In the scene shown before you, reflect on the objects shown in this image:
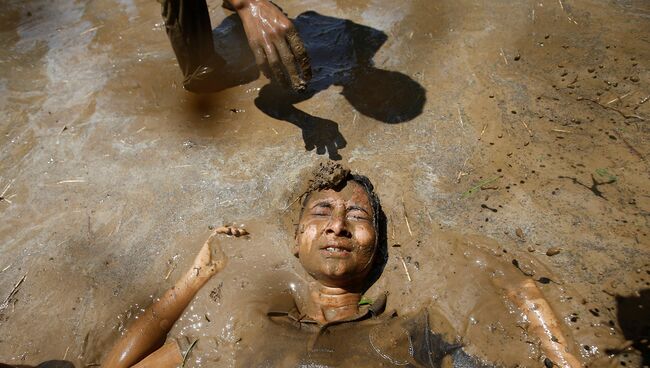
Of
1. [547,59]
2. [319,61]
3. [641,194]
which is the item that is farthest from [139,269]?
[547,59]

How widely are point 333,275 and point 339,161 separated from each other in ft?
5.23

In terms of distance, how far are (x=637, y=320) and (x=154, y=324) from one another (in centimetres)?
371

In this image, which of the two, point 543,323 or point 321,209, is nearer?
point 543,323

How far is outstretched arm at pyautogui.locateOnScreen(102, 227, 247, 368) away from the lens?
3.53 metres

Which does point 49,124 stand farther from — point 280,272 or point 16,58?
point 280,272

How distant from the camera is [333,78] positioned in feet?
18.4

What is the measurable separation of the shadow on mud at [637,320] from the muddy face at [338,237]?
1.91 m

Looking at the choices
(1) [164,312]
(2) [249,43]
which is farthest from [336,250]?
(2) [249,43]

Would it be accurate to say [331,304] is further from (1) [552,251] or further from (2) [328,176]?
(1) [552,251]

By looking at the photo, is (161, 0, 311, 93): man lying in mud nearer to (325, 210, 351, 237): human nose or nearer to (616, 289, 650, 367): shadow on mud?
(325, 210, 351, 237): human nose

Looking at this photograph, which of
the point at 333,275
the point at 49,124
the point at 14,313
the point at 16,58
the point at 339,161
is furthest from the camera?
the point at 16,58

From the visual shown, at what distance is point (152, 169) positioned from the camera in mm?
4863

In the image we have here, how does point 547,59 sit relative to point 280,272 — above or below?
above

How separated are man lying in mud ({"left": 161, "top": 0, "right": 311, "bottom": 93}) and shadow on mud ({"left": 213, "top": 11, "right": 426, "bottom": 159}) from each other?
0.37m
